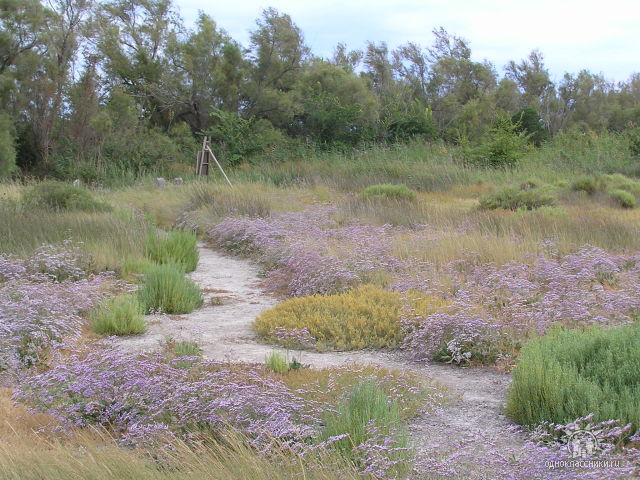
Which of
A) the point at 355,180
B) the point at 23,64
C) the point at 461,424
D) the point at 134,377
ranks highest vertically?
the point at 23,64

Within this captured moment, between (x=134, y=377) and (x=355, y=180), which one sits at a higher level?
(x=355, y=180)

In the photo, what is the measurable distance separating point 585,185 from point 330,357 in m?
14.6

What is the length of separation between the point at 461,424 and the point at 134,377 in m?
2.03

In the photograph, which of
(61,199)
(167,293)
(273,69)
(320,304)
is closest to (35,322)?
(167,293)

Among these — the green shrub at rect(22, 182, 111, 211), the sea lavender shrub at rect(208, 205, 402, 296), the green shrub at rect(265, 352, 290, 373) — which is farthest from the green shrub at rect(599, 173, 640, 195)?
the green shrub at rect(265, 352, 290, 373)

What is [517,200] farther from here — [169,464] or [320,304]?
[169,464]

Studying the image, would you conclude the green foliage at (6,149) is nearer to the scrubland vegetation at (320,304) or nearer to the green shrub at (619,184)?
the scrubland vegetation at (320,304)

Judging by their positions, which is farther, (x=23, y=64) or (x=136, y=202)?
(x=23, y=64)

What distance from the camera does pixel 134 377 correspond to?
421 centimetres

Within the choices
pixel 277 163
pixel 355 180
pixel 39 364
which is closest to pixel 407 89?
pixel 277 163

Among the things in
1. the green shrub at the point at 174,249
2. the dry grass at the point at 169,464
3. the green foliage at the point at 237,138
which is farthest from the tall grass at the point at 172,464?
the green foliage at the point at 237,138

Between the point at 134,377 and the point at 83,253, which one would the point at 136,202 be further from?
the point at 134,377

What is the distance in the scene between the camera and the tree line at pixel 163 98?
89.7 ft

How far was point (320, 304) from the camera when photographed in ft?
23.1
